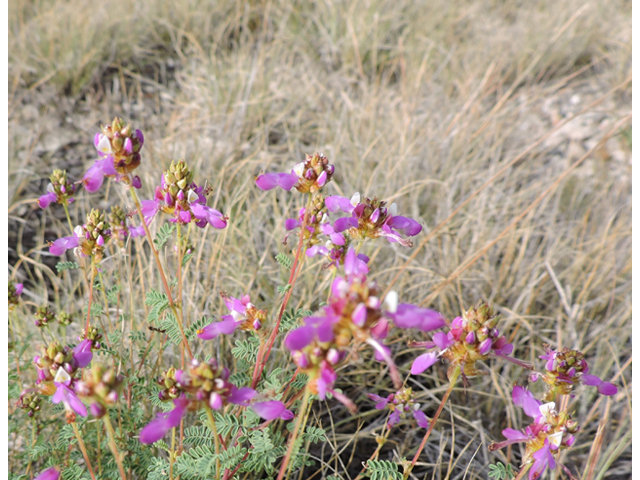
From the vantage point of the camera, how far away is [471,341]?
681 millimetres

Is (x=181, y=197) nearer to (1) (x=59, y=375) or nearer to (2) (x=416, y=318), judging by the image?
(1) (x=59, y=375)

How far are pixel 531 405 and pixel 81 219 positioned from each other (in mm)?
2231

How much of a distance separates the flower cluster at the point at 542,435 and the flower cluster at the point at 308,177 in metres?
0.49

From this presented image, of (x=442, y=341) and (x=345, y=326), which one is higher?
(x=345, y=326)

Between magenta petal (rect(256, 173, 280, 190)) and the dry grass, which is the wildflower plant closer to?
magenta petal (rect(256, 173, 280, 190))

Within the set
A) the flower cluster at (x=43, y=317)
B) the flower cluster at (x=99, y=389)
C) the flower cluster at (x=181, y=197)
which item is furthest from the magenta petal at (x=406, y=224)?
the flower cluster at (x=43, y=317)

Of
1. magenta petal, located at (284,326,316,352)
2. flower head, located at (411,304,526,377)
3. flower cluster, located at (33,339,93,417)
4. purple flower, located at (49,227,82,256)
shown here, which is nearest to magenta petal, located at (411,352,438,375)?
flower head, located at (411,304,526,377)

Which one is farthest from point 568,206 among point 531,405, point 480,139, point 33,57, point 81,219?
point 33,57

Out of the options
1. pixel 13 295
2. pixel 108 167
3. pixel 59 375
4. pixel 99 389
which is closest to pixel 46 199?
pixel 13 295

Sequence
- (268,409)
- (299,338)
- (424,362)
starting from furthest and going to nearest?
(424,362)
(268,409)
(299,338)

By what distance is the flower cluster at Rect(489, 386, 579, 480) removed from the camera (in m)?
0.73

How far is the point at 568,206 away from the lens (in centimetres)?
269

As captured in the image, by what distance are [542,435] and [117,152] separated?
819 millimetres
